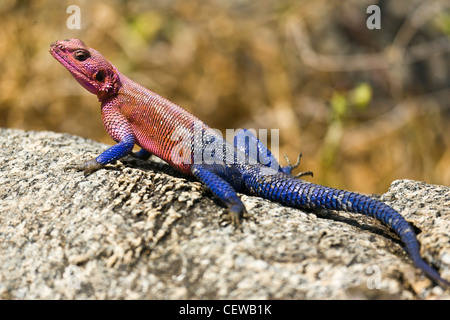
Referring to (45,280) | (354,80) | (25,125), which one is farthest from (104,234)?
(354,80)

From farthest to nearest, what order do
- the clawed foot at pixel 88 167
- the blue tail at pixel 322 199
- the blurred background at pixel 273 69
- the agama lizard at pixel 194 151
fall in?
1. the blurred background at pixel 273 69
2. the clawed foot at pixel 88 167
3. the agama lizard at pixel 194 151
4. the blue tail at pixel 322 199

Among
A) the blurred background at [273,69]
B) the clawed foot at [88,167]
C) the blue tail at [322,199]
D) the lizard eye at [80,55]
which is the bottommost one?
the blue tail at [322,199]

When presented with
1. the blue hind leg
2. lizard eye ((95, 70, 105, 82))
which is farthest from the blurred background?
lizard eye ((95, 70, 105, 82))

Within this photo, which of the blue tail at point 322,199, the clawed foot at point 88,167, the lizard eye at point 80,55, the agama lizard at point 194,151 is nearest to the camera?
the blue tail at point 322,199

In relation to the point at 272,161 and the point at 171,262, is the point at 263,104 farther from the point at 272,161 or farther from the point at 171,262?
the point at 171,262

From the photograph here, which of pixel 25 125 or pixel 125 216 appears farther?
pixel 25 125

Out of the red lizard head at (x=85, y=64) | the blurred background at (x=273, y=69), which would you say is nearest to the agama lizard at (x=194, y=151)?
the red lizard head at (x=85, y=64)

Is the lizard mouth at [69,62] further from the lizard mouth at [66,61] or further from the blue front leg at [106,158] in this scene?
the blue front leg at [106,158]

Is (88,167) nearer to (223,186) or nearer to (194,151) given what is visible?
(194,151)
